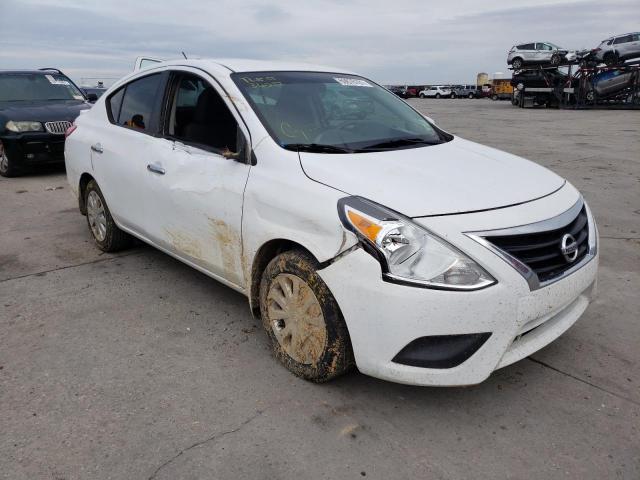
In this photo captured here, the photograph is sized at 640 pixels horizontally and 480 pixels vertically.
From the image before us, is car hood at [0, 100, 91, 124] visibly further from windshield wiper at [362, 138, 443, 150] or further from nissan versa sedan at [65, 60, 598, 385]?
windshield wiper at [362, 138, 443, 150]

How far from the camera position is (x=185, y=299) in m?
3.93

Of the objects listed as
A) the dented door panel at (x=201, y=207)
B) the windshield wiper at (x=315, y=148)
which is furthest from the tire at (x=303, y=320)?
the windshield wiper at (x=315, y=148)

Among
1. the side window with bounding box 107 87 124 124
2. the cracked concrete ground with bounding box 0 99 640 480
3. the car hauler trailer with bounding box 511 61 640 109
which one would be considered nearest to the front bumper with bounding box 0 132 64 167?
the side window with bounding box 107 87 124 124

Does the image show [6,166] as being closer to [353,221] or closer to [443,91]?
[353,221]

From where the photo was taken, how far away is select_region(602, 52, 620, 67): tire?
2664cm

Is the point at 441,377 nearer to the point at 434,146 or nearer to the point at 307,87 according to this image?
the point at 434,146

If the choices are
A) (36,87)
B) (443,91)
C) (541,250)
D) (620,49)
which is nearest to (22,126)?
(36,87)

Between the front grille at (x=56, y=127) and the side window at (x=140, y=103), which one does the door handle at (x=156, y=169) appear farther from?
the front grille at (x=56, y=127)

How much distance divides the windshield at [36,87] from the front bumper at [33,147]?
1.28 metres

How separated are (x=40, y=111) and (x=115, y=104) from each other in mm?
4887

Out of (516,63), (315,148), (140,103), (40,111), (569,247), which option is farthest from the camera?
(516,63)

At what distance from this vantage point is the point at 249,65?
3.66 metres

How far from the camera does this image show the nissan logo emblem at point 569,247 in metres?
2.52

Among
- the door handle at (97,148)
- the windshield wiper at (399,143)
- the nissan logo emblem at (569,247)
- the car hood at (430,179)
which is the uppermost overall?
the windshield wiper at (399,143)
